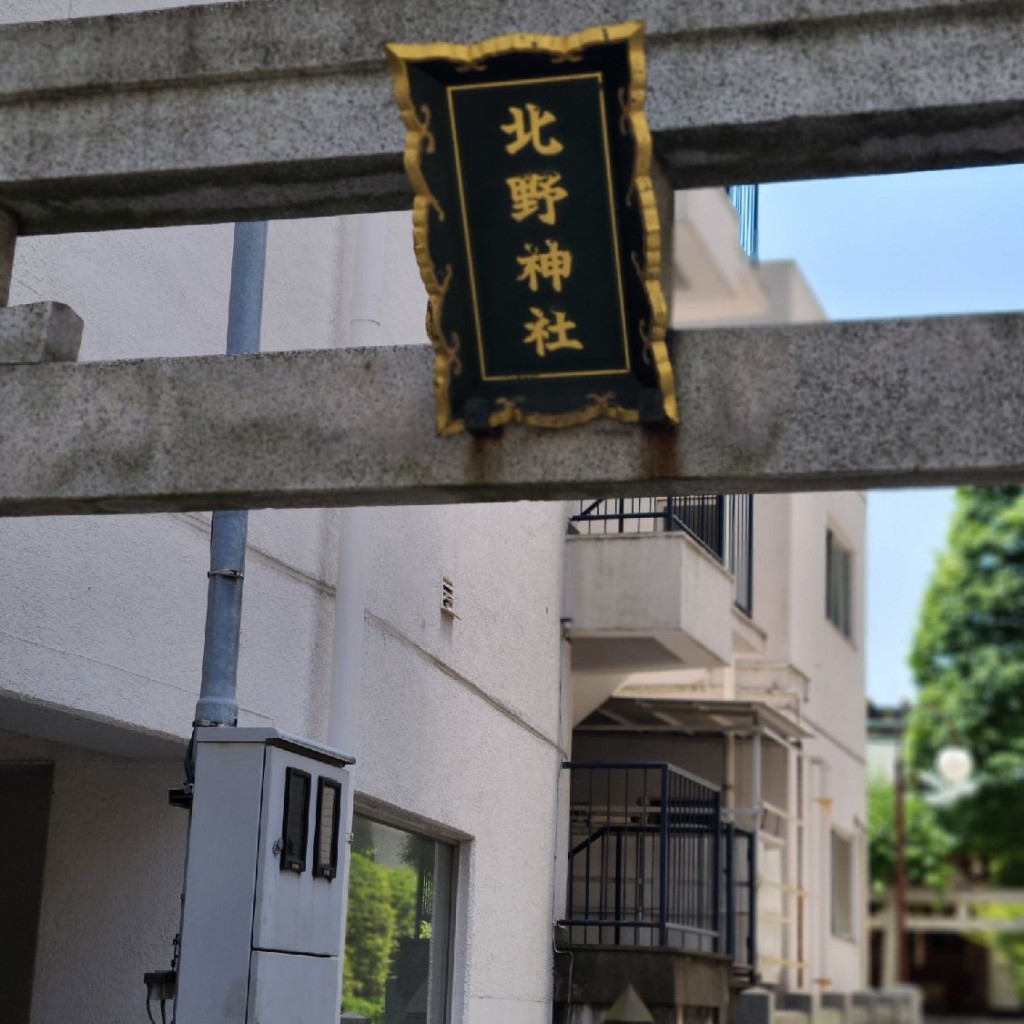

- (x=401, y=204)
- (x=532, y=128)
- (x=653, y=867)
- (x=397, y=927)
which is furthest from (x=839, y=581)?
(x=532, y=128)

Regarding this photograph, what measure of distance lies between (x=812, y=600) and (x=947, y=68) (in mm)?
15409

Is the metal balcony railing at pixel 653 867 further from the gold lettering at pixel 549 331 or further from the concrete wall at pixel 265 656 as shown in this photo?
the gold lettering at pixel 549 331

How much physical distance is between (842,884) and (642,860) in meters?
10.8

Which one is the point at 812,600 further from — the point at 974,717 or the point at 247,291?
the point at 974,717

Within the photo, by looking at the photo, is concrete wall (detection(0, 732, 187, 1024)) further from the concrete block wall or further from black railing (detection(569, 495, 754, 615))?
the concrete block wall

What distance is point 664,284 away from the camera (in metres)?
5.45

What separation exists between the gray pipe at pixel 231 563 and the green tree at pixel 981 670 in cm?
3536

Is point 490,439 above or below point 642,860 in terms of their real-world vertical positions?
above

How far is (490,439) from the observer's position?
5.48 metres

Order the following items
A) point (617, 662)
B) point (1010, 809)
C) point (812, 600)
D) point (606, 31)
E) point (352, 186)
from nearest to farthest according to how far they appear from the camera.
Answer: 1. point (606, 31)
2. point (352, 186)
3. point (617, 662)
4. point (812, 600)
5. point (1010, 809)

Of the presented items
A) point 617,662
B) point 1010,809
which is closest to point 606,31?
point 617,662

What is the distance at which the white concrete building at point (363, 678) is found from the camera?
772 centimetres

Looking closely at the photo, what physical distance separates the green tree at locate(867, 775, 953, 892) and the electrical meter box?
3530cm

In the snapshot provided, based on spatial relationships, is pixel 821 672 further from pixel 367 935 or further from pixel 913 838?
pixel 913 838
